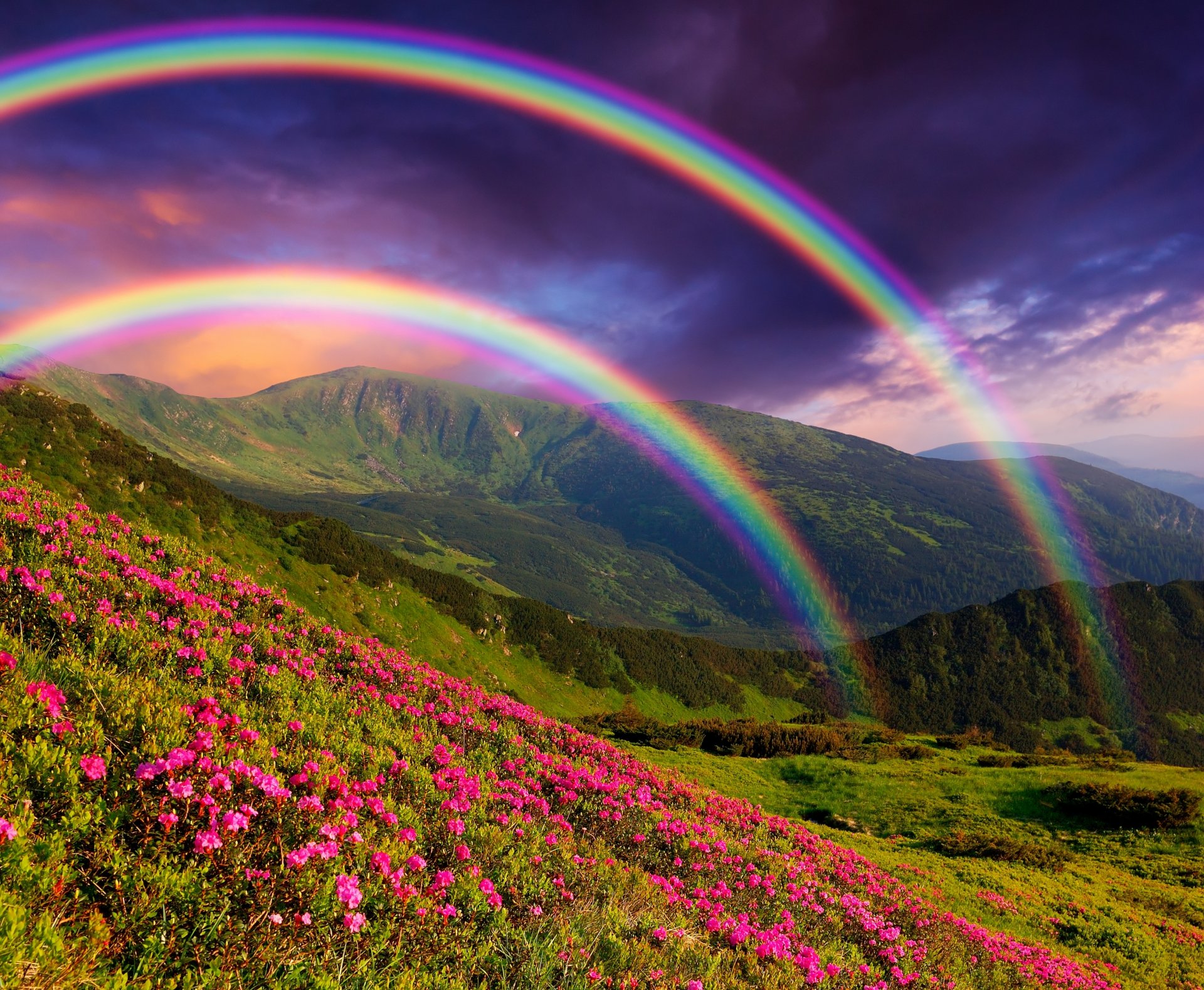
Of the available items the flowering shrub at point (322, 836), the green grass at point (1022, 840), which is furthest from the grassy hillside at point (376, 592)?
the flowering shrub at point (322, 836)

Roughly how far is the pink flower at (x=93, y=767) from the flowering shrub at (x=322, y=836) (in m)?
0.01

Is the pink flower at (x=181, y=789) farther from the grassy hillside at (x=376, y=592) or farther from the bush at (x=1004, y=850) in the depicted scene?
the grassy hillside at (x=376, y=592)

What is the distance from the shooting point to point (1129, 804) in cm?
2691

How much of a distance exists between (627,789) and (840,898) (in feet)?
15.0

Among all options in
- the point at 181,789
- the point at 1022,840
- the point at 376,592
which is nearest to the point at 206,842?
the point at 181,789

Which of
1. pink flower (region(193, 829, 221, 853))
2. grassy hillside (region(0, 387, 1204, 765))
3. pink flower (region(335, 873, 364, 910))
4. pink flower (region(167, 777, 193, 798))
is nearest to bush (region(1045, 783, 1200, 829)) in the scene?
pink flower (region(335, 873, 364, 910))

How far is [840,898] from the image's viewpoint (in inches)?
412

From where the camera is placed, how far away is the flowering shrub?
3947 mm

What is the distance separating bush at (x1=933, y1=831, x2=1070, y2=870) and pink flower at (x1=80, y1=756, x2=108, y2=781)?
30082 millimetres

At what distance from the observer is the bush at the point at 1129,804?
25688mm

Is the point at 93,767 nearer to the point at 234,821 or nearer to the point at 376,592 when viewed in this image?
the point at 234,821

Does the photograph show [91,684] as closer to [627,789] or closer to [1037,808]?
[627,789]

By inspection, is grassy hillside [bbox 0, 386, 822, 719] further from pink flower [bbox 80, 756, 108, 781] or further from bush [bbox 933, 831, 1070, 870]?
bush [bbox 933, 831, 1070, 870]

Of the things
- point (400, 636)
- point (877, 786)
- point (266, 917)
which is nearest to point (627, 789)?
point (266, 917)
